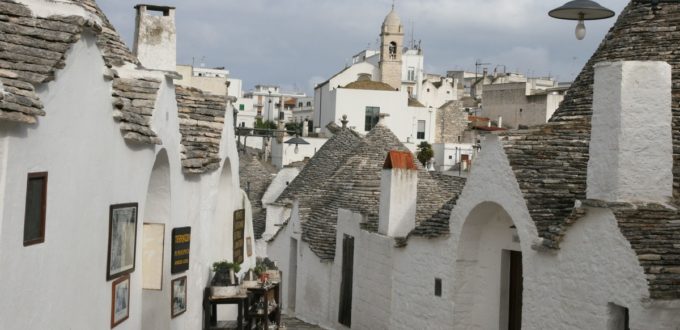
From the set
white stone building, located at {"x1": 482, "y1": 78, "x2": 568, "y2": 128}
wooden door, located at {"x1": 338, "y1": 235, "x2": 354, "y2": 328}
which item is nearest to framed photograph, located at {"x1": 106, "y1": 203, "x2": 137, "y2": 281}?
wooden door, located at {"x1": 338, "y1": 235, "x2": 354, "y2": 328}

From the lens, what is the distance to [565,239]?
1238 centimetres

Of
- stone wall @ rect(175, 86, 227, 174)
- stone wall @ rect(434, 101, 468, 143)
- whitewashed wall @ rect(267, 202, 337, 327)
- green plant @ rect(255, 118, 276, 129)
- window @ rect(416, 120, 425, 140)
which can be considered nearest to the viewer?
stone wall @ rect(175, 86, 227, 174)

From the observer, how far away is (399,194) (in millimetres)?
19094

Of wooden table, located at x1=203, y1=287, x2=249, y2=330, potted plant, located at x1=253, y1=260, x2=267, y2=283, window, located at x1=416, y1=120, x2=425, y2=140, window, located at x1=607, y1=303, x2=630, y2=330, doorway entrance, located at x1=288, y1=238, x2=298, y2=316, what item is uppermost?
window, located at x1=416, y1=120, x2=425, y2=140

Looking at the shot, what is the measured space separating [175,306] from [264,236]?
18037 mm

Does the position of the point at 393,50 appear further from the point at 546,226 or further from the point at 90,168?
the point at 90,168

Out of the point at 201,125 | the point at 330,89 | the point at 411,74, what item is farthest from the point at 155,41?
the point at 411,74

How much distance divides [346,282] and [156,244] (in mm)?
10817

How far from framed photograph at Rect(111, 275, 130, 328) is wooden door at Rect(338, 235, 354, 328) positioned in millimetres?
11532

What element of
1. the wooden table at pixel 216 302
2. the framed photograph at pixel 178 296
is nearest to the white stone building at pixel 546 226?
the wooden table at pixel 216 302

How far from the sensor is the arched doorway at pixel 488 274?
15.5 metres

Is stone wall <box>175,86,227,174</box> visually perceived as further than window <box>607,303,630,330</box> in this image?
Yes

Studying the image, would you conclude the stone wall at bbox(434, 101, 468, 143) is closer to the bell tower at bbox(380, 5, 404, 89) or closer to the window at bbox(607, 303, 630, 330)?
the bell tower at bbox(380, 5, 404, 89)

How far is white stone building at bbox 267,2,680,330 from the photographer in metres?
11.2
